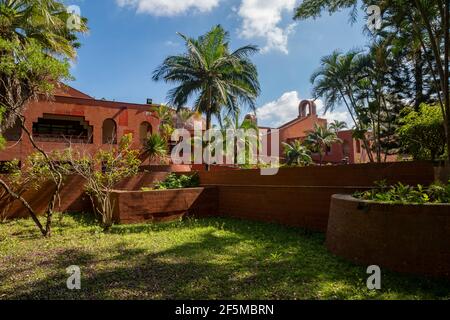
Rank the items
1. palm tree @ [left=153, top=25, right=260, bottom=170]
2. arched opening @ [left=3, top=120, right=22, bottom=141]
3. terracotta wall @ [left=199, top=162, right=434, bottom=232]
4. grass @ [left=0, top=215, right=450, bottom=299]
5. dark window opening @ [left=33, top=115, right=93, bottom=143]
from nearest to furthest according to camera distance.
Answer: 1. grass @ [left=0, top=215, right=450, bottom=299]
2. terracotta wall @ [left=199, top=162, right=434, bottom=232]
3. palm tree @ [left=153, top=25, right=260, bottom=170]
4. arched opening @ [left=3, top=120, right=22, bottom=141]
5. dark window opening @ [left=33, top=115, right=93, bottom=143]

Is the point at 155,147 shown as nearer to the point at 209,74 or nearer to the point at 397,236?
the point at 209,74

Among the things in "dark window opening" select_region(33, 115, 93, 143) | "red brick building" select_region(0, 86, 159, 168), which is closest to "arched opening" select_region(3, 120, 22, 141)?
"red brick building" select_region(0, 86, 159, 168)

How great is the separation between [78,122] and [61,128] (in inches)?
47.0

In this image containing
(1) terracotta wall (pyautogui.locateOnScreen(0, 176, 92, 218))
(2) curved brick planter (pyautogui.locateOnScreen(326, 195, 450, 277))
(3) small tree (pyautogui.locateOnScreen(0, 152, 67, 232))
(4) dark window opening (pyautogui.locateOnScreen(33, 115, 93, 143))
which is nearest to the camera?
(2) curved brick planter (pyautogui.locateOnScreen(326, 195, 450, 277))

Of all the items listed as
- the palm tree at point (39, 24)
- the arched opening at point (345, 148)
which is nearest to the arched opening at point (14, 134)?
the palm tree at point (39, 24)

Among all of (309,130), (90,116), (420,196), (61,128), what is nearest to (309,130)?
(309,130)

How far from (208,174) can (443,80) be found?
9412 millimetres

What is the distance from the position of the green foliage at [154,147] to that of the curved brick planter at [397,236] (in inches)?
684

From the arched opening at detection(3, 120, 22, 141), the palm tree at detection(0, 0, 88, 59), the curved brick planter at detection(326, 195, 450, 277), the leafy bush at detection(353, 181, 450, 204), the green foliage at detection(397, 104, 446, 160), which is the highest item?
the palm tree at detection(0, 0, 88, 59)

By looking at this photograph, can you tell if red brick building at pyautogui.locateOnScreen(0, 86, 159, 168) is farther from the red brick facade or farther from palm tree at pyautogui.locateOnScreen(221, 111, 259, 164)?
the red brick facade

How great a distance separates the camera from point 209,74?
741 inches

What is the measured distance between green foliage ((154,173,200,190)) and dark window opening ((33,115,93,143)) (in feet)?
33.1

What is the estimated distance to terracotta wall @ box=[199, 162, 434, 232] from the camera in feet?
28.7
